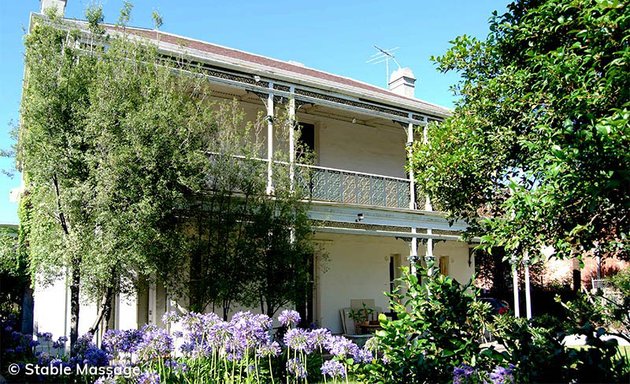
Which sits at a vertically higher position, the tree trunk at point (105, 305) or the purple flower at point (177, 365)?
the tree trunk at point (105, 305)

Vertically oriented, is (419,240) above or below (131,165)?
below

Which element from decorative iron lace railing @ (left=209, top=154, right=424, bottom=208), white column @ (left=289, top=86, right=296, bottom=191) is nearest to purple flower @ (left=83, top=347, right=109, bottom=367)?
white column @ (left=289, top=86, right=296, bottom=191)

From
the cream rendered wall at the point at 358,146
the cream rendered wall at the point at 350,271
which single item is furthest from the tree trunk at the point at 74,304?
the cream rendered wall at the point at 350,271

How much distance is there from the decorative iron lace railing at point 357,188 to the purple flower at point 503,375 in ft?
35.0

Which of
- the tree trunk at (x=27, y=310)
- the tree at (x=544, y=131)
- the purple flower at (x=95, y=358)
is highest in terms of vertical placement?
the tree at (x=544, y=131)

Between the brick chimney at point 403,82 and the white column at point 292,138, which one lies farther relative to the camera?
the brick chimney at point 403,82

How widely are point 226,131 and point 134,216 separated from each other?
10.3 ft

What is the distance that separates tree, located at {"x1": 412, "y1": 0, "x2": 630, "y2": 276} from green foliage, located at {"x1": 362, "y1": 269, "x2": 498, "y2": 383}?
1213mm

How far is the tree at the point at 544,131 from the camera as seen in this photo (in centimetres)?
398

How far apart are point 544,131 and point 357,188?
34.3 ft

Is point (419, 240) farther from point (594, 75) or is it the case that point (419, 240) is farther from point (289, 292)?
point (594, 75)

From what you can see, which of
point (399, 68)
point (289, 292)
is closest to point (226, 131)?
point (289, 292)

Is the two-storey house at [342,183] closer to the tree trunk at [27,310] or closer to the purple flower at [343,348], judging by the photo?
the tree trunk at [27,310]

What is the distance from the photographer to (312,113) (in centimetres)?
1719
